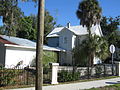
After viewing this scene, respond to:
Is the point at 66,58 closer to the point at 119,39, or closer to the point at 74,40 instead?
the point at 74,40

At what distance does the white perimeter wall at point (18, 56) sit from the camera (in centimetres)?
2086

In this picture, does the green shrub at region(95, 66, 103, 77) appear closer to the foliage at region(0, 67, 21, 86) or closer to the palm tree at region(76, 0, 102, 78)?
the palm tree at region(76, 0, 102, 78)

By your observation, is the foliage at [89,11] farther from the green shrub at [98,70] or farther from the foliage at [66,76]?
the foliage at [66,76]

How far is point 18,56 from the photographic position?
21.9 metres

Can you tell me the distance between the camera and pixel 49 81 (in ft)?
42.0

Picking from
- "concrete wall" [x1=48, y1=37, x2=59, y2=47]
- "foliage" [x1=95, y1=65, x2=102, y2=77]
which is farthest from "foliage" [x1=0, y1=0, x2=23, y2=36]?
"concrete wall" [x1=48, y1=37, x2=59, y2=47]

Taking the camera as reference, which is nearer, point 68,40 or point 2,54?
point 2,54

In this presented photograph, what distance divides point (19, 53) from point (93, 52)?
9009mm

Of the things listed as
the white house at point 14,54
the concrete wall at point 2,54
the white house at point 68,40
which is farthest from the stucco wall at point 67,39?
the concrete wall at point 2,54

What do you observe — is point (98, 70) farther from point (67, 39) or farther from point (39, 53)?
point (67, 39)

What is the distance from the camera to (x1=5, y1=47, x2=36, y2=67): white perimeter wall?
68.4 ft

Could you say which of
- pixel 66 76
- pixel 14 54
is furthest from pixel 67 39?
pixel 66 76

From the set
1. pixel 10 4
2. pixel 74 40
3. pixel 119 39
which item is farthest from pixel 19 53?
pixel 119 39

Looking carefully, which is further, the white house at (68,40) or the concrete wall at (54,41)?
the concrete wall at (54,41)
